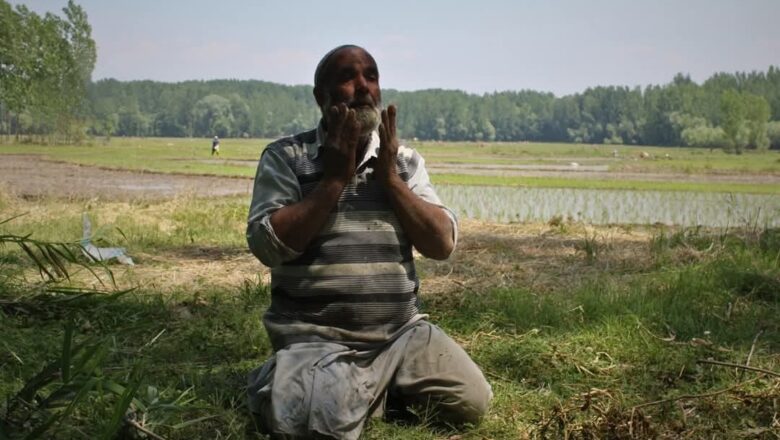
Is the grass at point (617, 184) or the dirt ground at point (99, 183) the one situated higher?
the dirt ground at point (99, 183)

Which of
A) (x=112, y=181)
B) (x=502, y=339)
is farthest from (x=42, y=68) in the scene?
(x=502, y=339)

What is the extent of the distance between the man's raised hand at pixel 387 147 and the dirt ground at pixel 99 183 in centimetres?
942

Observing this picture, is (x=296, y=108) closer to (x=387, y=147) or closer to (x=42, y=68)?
(x=42, y=68)

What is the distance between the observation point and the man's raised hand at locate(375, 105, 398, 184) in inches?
94.3

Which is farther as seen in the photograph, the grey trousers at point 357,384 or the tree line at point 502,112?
the tree line at point 502,112

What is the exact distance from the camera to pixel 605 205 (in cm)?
1320

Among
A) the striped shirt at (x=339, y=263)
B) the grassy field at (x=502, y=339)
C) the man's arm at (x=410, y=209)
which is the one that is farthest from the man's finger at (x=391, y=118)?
the grassy field at (x=502, y=339)

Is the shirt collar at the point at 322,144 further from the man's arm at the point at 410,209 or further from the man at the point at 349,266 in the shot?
the man's arm at the point at 410,209

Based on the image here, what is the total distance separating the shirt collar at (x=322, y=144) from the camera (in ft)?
8.51

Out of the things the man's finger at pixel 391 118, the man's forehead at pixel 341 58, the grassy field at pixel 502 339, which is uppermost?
the man's forehead at pixel 341 58

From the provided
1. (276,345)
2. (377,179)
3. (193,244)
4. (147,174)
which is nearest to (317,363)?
(276,345)

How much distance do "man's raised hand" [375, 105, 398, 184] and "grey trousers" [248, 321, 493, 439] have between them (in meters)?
0.56

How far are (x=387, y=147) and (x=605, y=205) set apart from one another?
449 inches

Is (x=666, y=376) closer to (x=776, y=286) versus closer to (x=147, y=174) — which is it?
(x=776, y=286)
